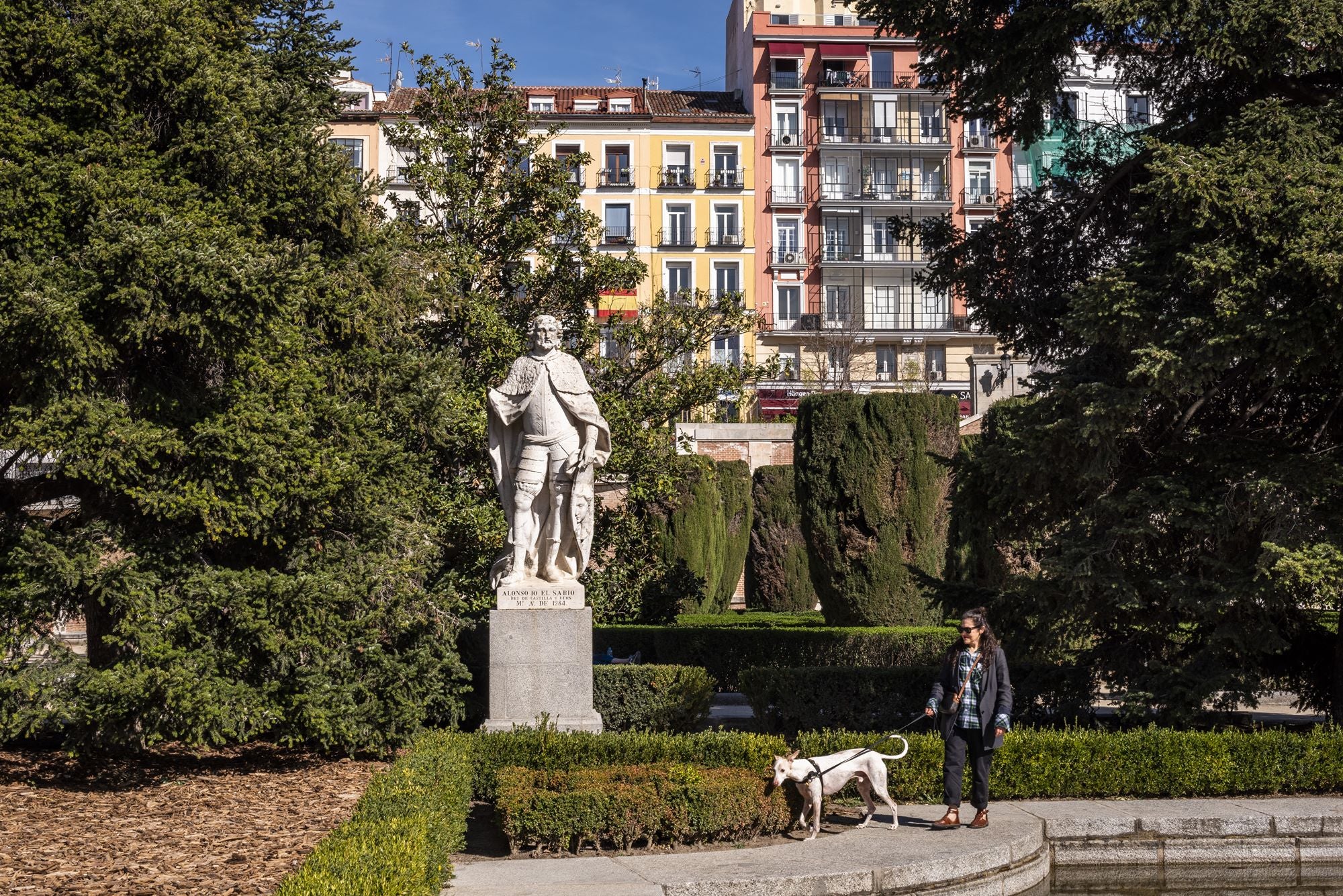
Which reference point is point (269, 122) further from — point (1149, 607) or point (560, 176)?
point (1149, 607)

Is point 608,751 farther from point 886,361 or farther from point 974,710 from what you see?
point 886,361

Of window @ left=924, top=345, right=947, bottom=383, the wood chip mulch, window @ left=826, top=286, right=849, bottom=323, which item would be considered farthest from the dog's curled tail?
window @ left=924, top=345, right=947, bottom=383

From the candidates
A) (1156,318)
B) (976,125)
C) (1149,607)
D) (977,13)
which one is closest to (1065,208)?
(977,13)

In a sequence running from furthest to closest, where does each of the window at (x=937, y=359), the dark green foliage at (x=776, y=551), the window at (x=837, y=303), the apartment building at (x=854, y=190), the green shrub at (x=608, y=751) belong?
1. the window at (x=937, y=359)
2. the window at (x=837, y=303)
3. the apartment building at (x=854, y=190)
4. the dark green foliage at (x=776, y=551)
5. the green shrub at (x=608, y=751)

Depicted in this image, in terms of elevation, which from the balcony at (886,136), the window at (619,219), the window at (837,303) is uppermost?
the balcony at (886,136)

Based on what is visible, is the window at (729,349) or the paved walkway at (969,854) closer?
the paved walkway at (969,854)

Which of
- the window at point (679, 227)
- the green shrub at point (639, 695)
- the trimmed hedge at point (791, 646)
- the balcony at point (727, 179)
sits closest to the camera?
the green shrub at point (639, 695)

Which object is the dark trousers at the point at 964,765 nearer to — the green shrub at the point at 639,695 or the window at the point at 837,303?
the green shrub at the point at 639,695

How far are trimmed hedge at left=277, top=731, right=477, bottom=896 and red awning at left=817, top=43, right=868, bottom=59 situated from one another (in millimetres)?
42180

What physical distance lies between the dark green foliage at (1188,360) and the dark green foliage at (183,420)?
5627 mm

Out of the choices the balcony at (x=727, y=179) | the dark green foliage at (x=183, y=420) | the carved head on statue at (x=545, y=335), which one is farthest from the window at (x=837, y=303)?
the carved head on statue at (x=545, y=335)

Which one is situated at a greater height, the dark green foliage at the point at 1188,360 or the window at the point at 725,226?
the window at the point at 725,226

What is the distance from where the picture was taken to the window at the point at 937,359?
46969 mm

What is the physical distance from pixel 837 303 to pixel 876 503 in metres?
28.4
